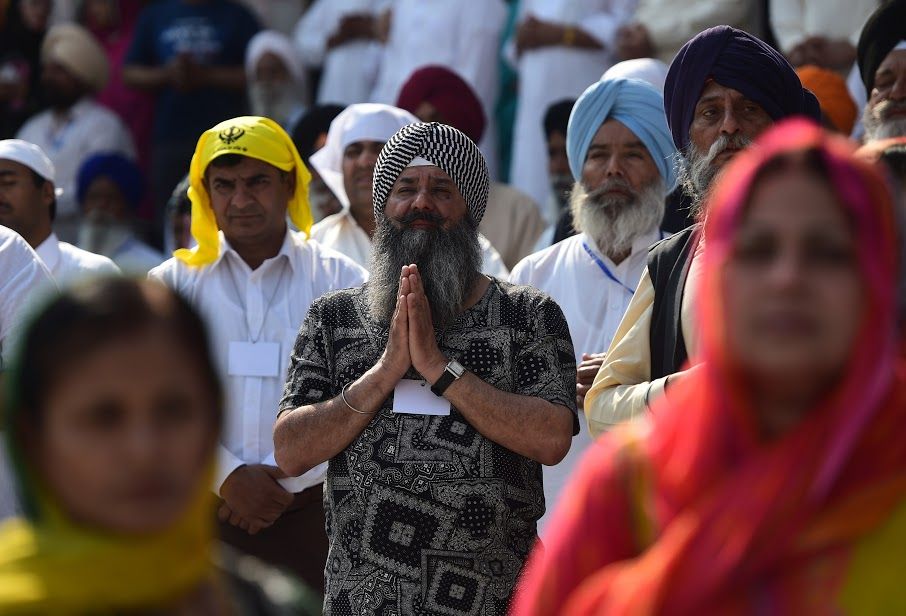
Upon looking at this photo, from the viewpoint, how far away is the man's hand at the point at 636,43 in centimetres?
888

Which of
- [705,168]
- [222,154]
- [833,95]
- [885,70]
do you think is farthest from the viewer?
[833,95]

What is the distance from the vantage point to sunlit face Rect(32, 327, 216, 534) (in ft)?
7.73

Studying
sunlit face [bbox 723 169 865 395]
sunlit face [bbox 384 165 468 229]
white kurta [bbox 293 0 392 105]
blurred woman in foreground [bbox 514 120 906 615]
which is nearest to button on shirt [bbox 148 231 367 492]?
sunlit face [bbox 384 165 468 229]

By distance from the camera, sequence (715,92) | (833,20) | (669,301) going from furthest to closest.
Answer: (833,20) < (715,92) < (669,301)

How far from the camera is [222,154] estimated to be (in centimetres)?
604

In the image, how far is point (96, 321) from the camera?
2371mm

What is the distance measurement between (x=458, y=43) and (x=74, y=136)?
2.83m

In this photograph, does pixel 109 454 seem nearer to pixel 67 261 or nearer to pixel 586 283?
pixel 586 283

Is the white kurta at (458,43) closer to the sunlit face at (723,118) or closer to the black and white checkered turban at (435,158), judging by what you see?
the black and white checkered turban at (435,158)

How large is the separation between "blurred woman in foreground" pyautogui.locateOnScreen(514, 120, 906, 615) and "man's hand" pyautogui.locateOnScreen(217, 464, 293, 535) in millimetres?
3000

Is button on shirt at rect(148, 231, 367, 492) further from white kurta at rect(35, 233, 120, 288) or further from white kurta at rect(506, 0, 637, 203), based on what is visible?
white kurta at rect(506, 0, 637, 203)

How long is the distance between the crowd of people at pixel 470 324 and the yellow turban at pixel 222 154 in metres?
0.02

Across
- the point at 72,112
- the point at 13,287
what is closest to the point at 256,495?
the point at 13,287

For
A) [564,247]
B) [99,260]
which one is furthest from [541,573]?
[99,260]
